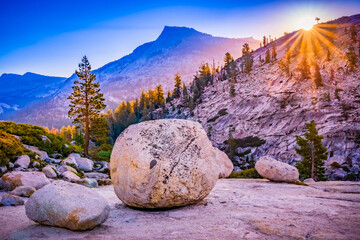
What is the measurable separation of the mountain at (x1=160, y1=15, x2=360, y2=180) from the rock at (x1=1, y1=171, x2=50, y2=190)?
138 feet

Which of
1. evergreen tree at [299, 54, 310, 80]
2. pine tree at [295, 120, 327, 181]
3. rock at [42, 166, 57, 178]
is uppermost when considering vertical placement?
evergreen tree at [299, 54, 310, 80]

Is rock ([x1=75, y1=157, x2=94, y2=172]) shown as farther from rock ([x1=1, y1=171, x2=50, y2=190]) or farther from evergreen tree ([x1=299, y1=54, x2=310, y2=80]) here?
evergreen tree ([x1=299, y1=54, x2=310, y2=80])

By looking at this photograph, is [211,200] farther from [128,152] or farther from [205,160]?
[128,152]

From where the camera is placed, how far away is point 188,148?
814cm

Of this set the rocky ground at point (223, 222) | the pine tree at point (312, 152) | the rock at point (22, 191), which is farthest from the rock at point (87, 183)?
the pine tree at point (312, 152)

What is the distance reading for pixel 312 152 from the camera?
27469 millimetres

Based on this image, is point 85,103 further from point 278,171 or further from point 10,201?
point 278,171

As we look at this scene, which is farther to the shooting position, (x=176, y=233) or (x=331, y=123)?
(x=331, y=123)

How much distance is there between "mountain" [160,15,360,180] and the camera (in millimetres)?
44250

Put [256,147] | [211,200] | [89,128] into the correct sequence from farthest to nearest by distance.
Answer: [256,147] → [89,128] → [211,200]

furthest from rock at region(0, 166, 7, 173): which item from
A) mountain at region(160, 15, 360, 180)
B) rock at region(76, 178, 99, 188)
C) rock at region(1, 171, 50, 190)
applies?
mountain at region(160, 15, 360, 180)

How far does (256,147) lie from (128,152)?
172 feet

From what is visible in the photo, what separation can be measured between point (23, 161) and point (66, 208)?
12542mm

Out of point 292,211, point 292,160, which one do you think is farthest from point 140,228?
point 292,160
